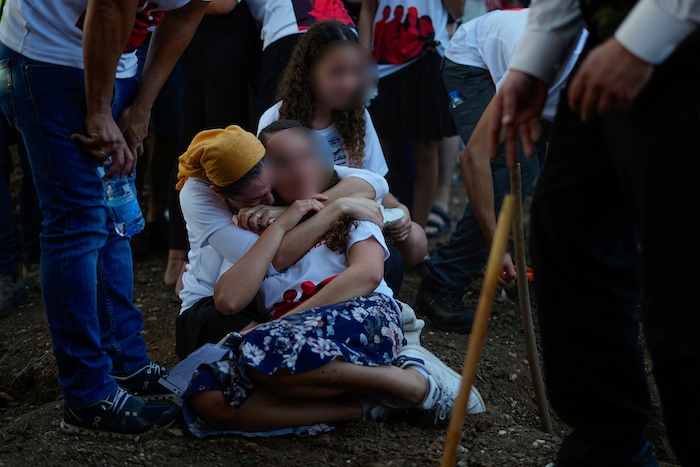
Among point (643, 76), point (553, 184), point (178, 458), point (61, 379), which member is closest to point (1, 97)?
point (61, 379)

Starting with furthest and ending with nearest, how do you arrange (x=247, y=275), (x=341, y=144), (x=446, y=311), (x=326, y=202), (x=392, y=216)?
(x=446, y=311) → (x=341, y=144) → (x=392, y=216) → (x=326, y=202) → (x=247, y=275)

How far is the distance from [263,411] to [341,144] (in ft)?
4.14

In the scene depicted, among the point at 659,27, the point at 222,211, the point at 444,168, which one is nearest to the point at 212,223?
the point at 222,211

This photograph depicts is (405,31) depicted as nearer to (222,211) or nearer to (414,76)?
(414,76)

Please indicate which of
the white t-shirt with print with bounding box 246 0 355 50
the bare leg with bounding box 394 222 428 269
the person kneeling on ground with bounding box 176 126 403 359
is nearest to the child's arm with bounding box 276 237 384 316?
the person kneeling on ground with bounding box 176 126 403 359

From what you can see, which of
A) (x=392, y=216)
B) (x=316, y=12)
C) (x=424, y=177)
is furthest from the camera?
(x=424, y=177)

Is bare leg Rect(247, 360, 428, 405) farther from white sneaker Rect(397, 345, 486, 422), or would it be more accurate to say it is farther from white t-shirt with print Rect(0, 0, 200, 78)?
white t-shirt with print Rect(0, 0, 200, 78)

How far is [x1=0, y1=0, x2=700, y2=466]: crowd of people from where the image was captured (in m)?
1.53

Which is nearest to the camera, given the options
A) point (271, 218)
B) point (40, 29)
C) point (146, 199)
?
point (40, 29)

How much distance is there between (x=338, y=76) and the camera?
314 centimetres

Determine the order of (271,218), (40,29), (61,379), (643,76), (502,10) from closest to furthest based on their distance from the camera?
(643,76) < (40,29) < (61,379) < (271,218) < (502,10)

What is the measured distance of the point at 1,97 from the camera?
2102 millimetres

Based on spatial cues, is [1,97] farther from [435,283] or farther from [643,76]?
[435,283]

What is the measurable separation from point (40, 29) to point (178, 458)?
3.78 feet
